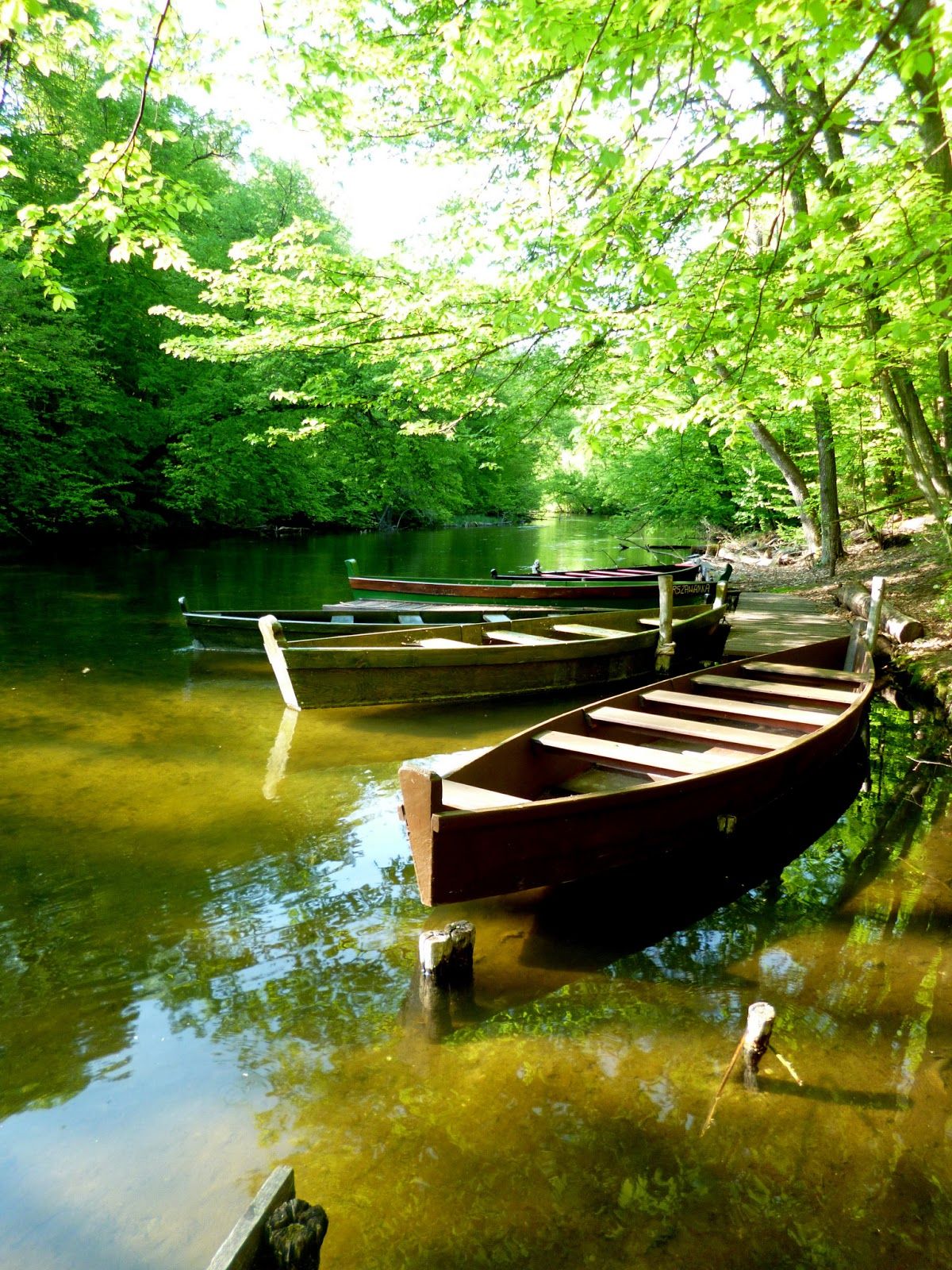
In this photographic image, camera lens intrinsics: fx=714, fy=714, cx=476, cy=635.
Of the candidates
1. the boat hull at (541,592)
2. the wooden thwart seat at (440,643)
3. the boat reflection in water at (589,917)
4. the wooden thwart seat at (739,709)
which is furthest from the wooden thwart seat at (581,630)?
the boat reflection in water at (589,917)

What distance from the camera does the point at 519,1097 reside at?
8.43 ft

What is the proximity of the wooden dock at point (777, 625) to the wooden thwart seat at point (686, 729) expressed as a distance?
156 inches

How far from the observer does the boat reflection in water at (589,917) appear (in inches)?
124

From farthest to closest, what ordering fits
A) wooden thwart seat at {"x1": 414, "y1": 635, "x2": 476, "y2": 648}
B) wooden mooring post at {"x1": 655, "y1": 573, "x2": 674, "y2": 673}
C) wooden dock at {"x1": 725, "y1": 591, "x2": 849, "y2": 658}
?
wooden dock at {"x1": 725, "y1": 591, "x2": 849, "y2": 658}
wooden mooring post at {"x1": 655, "y1": 573, "x2": 674, "y2": 673}
wooden thwart seat at {"x1": 414, "y1": 635, "x2": 476, "y2": 648}

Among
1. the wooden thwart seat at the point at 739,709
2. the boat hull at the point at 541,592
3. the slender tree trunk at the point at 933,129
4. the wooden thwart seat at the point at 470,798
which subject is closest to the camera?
the wooden thwart seat at the point at 470,798

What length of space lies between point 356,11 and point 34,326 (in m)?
11.5

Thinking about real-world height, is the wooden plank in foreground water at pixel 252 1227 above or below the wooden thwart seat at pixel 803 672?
below

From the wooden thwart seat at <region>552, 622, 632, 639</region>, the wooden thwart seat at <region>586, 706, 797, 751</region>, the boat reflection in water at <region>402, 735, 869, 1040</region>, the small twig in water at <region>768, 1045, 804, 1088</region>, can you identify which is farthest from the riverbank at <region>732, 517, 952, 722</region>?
the small twig in water at <region>768, 1045, 804, 1088</region>

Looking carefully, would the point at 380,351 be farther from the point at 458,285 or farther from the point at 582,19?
the point at 582,19

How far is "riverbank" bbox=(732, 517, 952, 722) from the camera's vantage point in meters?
7.60

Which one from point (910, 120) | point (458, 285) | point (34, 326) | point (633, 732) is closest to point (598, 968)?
point (633, 732)

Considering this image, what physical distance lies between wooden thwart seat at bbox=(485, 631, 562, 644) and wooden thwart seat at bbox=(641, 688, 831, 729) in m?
2.58

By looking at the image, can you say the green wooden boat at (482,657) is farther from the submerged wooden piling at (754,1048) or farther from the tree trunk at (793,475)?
the tree trunk at (793,475)

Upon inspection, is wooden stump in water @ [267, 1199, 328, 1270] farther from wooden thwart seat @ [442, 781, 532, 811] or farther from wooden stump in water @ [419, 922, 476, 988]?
wooden thwart seat @ [442, 781, 532, 811]
